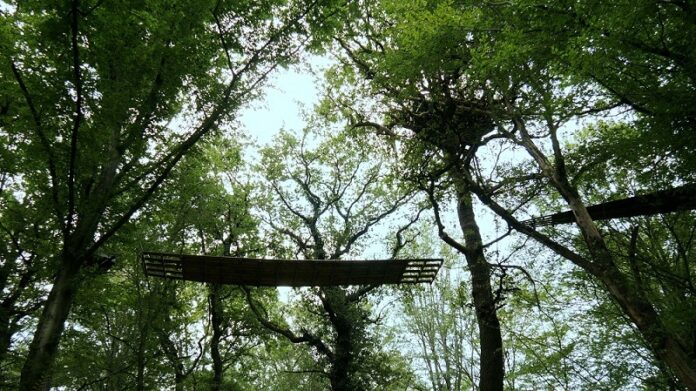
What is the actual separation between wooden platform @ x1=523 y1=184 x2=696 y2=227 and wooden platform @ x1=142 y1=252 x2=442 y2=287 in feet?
4.83

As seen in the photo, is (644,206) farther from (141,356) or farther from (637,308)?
(141,356)

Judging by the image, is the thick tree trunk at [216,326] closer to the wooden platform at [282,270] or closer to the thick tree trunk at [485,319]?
the wooden platform at [282,270]

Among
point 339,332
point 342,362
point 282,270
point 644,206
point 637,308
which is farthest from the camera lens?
point 339,332

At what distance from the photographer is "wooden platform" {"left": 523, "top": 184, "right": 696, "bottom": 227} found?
3578 millimetres

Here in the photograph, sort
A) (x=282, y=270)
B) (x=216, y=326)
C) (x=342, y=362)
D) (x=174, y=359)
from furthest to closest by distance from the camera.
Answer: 1. (x=216, y=326)
2. (x=342, y=362)
3. (x=174, y=359)
4. (x=282, y=270)

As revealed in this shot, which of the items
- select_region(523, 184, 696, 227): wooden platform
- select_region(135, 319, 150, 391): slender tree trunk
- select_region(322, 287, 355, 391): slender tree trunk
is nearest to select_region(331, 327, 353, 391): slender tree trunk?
select_region(322, 287, 355, 391): slender tree trunk

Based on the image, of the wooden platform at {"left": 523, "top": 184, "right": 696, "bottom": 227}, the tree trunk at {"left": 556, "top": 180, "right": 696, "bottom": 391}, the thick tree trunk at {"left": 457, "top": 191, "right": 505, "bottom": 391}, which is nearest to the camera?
the tree trunk at {"left": 556, "top": 180, "right": 696, "bottom": 391}

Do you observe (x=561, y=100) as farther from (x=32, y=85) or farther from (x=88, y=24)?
(x=32, y=85)

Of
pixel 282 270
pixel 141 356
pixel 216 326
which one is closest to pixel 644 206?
pixel 282 270

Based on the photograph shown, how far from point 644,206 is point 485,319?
2.11m

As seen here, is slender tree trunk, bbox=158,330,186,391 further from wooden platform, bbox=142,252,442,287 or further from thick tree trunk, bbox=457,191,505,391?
thick tree trunk, bbox=457,191,505,391

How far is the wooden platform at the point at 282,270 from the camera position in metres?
4.09

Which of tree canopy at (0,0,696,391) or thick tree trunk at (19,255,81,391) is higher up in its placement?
tree canopy at (0,0,696,391)

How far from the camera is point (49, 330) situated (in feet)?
9.30
